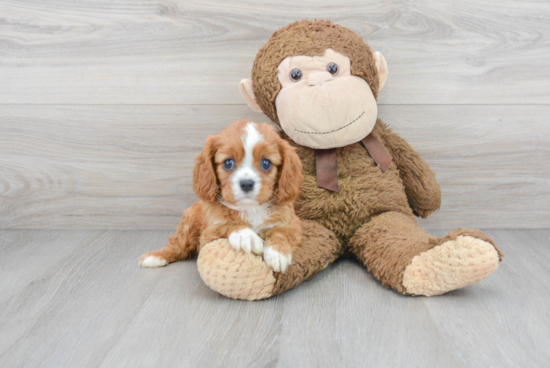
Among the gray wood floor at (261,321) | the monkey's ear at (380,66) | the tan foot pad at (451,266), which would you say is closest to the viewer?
the gray wood floor at (261,321)

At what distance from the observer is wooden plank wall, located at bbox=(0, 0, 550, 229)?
1.34 m

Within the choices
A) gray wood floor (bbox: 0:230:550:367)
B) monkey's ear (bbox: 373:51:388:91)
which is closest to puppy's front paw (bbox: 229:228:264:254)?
gray wood floor (bbox: 0:230:550:367)

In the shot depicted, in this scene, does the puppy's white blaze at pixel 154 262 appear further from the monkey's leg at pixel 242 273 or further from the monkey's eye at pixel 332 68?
the monkey's eye at pixel 332 68

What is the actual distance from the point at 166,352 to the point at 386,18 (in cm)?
112

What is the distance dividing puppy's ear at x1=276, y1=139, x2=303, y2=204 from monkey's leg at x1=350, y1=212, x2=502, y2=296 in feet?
0.86

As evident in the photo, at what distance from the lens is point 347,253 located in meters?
1.21

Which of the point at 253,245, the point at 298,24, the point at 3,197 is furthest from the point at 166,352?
the point at 3,197

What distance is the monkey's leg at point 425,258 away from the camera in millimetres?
862

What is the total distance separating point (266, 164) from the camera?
937 mm

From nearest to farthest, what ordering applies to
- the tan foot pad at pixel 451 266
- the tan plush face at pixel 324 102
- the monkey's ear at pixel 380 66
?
1. the tan foot pad at pixel 451 266
2. the tan plush face at pixel 324 102
3. the monkey's ear at pixel 380 66

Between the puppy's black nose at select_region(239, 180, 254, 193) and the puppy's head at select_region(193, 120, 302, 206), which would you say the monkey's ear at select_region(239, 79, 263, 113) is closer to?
the puppy's head at select_region(193, 120, 302, 206)

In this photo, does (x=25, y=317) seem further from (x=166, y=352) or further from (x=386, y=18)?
(x=386, y=18)

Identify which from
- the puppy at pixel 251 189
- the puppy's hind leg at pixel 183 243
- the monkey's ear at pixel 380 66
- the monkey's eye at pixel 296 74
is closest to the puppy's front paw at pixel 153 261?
the puppy's hind leg at pixel 183 243

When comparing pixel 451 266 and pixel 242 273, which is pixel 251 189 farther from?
pixel 451 266
